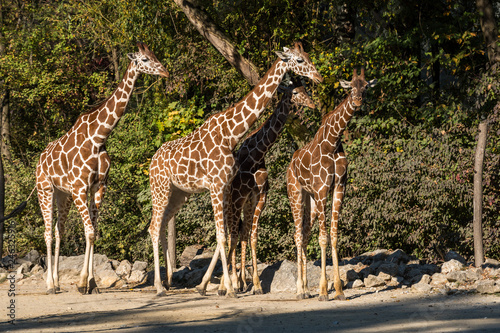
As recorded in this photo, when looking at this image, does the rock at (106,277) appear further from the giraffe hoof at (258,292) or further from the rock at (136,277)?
the giraffe hoof at (258,292)

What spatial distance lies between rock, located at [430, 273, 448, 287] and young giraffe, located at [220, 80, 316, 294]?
2723mm

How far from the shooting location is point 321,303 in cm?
914

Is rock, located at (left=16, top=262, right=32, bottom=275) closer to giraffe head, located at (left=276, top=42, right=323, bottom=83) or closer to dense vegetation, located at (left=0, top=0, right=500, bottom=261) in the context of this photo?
dense vegetation, located at (left=0, top=0, right=500, bottom=261)

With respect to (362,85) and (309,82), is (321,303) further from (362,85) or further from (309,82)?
(309,82)

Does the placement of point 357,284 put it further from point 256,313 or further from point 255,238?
point 256,313

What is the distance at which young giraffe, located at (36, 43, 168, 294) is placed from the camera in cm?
1060

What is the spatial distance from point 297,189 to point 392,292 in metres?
2.15

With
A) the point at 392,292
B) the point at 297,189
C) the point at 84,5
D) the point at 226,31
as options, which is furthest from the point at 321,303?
the point at 84,5

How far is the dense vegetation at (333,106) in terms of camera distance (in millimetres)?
13391

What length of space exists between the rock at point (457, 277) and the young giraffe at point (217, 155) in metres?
3.37

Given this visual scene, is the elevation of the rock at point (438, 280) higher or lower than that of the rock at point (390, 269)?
lower

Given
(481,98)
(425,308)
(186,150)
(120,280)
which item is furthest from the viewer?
(481,98)

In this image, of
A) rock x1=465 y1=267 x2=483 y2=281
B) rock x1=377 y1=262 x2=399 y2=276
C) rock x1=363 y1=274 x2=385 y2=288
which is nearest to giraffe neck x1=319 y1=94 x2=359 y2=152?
rock x1=363 y1=274 x2=385 y2=288

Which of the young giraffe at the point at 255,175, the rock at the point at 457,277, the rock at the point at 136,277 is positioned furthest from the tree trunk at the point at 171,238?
the rock at the point at 457,277
